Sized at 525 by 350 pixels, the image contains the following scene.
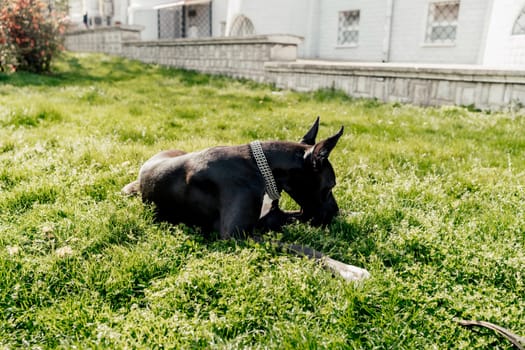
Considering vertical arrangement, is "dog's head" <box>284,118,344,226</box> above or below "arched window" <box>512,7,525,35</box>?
below

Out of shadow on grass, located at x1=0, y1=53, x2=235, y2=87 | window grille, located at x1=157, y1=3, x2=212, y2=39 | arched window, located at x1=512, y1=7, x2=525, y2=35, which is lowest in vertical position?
shadow on grass, located at x1=0, y1=53, x2=235, y2=87

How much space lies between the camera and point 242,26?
18.6m

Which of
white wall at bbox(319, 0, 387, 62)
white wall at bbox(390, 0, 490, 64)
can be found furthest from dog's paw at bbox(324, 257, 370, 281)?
white wall at bbox(319, 0, 387, 62)

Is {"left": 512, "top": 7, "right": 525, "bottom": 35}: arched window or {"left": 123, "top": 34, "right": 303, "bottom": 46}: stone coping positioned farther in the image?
{"left": 123, "top": 34, "right": 303, "bottom": 46}: stone coping

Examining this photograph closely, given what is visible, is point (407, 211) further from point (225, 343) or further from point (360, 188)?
point (225, 343)

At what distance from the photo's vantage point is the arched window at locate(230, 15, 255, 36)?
1820cm

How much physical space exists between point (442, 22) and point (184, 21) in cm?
1557

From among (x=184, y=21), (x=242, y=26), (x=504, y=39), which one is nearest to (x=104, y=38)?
(x=242, y=26)

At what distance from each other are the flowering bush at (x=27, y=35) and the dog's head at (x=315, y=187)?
11.1m

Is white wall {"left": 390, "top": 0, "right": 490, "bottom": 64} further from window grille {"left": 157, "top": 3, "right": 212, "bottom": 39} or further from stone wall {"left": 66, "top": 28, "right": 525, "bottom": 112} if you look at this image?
window grille {"left": 157, "top": 3, "right": 212, "bottom": 39}

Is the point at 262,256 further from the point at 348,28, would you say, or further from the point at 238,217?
the point at 348,28

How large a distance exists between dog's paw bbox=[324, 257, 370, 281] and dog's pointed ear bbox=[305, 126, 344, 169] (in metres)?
0.80

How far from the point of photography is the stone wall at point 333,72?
25.6 ft

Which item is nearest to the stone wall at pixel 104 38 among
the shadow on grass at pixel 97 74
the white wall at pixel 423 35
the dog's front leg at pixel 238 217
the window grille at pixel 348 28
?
the shadow on grass at pixel 97 74
